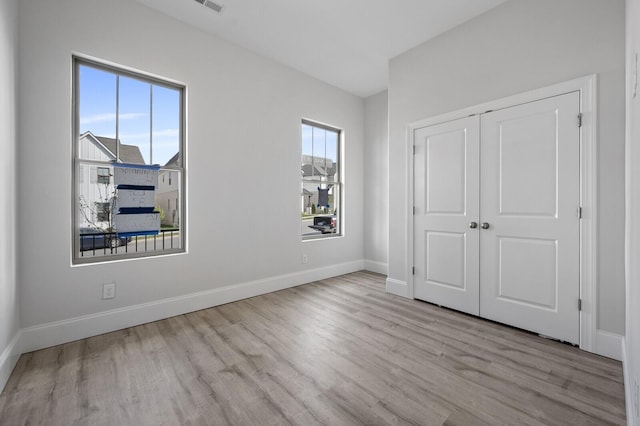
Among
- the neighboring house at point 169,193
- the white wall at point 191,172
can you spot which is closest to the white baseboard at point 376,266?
the white wall at point 191,172

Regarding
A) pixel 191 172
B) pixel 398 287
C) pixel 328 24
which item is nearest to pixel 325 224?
pixel 398 287

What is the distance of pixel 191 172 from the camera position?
3.09m

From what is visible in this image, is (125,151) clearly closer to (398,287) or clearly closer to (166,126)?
(166,126)

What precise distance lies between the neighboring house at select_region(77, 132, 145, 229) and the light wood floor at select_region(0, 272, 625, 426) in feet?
3.53

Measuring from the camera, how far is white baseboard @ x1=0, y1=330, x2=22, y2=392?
179 centimetres

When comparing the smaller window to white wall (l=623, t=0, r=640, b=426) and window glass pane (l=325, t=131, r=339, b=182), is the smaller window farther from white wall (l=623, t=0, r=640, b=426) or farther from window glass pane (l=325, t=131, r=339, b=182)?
white wall (l=623, t=0, r=640, b=426)

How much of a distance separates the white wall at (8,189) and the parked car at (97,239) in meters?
0.48

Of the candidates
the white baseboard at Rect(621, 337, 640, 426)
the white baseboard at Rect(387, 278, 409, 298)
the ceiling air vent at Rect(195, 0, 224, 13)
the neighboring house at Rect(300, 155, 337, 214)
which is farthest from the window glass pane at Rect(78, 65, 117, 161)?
the white baseboard at Rect(621, 337, 640, 426)

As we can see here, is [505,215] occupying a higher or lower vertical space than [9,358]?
higher

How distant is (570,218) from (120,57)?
4.26 m

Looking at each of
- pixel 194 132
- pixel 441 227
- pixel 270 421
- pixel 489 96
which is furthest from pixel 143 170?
pixel 489 96

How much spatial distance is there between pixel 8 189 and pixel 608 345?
14.9 ft

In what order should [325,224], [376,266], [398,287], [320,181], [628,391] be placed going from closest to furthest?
[628,391]
[398,287]
[320,181]
[325,224]
[376,266]

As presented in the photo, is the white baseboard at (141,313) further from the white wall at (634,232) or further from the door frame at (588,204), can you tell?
the white wall at (634,232)
